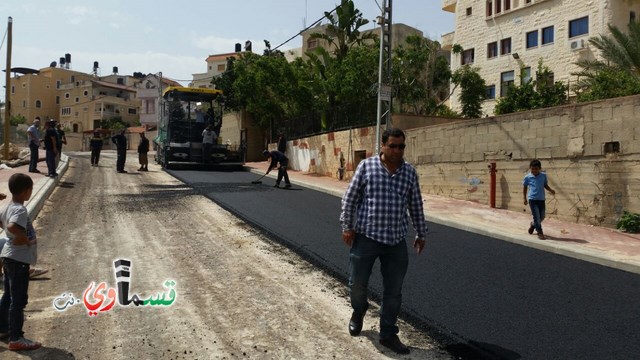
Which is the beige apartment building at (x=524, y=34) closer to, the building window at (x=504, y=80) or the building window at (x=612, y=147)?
the building window at (x=504, y=80)

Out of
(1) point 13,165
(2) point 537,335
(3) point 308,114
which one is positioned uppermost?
(3) point 308,114

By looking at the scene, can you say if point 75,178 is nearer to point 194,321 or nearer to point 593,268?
point 194,321

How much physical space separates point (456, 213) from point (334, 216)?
306 centimetres

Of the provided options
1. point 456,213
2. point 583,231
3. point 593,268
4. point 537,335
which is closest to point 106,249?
point 537,335

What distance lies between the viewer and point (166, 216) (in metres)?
9.03

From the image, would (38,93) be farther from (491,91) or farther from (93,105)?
(491,91)

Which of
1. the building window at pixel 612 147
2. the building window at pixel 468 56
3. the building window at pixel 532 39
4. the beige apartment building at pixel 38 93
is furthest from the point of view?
the beige apartment building at pixel 38 93

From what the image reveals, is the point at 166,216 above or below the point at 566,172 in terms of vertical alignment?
below

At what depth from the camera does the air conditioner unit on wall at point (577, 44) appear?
25.3 m

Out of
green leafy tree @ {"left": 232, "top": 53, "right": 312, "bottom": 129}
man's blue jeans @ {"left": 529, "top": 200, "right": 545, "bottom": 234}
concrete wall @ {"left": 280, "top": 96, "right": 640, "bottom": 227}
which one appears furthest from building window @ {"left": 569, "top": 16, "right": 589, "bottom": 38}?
man's blue jeans @ {"left": 529, "top": 200, "right": 545, "bottom": 234}

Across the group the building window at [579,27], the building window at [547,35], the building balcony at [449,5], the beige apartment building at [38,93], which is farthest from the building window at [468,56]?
the beige apartment building at [38,93]

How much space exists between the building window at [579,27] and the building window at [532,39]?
7.81 ft

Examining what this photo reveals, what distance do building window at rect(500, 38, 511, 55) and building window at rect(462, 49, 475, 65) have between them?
2465 millimetres

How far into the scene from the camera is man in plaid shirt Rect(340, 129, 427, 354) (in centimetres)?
366
